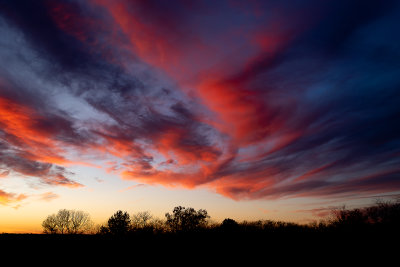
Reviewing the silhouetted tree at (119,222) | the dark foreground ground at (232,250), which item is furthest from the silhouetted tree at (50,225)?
the dark foreground ground at (232,250)

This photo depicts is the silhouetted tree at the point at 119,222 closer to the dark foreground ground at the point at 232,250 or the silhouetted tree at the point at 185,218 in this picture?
the silhouetted tree at the point at 185,218

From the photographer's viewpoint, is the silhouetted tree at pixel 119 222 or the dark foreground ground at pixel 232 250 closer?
the dark foreground ground at pixel 232 250

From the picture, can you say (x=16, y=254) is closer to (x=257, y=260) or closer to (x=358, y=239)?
(x=257, y=260)

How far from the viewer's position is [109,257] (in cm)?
1243

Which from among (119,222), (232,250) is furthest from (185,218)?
(232,250)

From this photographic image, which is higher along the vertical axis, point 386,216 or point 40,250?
point 386,216

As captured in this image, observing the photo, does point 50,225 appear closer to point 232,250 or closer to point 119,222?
point 119,222

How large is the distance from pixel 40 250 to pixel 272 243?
56.4 feet

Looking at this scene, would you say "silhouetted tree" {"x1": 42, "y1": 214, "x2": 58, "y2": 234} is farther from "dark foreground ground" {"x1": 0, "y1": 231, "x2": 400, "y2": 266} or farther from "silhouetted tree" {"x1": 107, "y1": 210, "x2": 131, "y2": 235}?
"dark foreground ground" {"x1": 0, "y1": 231, "x2": 400, "y2": 266}

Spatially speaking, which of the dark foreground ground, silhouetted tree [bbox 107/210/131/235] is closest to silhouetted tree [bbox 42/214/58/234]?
silhouetted tree [bbox 107/210/131/235]

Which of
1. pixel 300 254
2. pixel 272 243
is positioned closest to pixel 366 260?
pixel 300 254

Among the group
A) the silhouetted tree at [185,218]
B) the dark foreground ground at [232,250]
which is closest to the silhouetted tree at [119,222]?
the silhouetted tree at [185,218]

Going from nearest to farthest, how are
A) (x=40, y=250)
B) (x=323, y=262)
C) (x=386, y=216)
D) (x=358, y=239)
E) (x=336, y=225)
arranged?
1. (x=323, y=262)
2. (x=40, y=250)
3. (x=358, y=239)
4. (x=386, y=216)
5. (x=336, y=225)

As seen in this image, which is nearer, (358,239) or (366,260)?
(366,260)
